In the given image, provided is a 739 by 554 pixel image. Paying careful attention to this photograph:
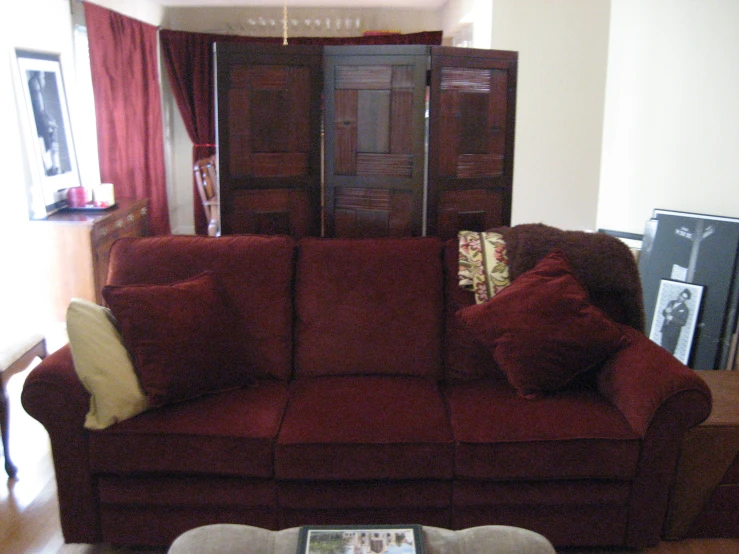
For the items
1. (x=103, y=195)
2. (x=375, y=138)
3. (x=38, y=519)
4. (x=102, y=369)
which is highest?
(x=375, y=138)

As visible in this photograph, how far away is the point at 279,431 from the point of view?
2062mm

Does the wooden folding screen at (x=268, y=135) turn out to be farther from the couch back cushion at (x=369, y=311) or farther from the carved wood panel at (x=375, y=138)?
the couch back cushion at (x=369, y=311)

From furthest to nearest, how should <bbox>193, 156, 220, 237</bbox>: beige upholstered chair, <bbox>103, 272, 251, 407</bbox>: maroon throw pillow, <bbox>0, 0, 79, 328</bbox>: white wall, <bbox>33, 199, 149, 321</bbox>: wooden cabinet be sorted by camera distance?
1. <bbox>193, 156, 220, 237</bbox>: beige upholstered chair
2. <bbox>33, 199, 149, 321</bbox>: wooden cabinet
3. <bbox>0, 0, 79, 328</bbox>: white wall
4. <bbox>103, 272, 251, 407</bbox>: maroon throw pillow

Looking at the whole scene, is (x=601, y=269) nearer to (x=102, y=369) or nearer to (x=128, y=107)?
(x=102, y=369)

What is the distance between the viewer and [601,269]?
2467mm

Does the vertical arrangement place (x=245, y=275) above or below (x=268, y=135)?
below

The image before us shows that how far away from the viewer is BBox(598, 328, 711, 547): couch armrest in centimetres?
200

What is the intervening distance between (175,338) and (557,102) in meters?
3.28

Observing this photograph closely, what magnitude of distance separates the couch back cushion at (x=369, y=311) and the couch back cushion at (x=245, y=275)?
0.06 meters

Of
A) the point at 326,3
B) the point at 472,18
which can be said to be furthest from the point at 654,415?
the point at 326,3

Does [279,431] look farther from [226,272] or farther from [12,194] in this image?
[12,194]

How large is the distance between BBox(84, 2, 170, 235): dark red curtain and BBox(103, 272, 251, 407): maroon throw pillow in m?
3.32

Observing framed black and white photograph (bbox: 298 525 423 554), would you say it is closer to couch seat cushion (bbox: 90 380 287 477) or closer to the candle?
couch seat cushion (bbox: 90 380 287 477)

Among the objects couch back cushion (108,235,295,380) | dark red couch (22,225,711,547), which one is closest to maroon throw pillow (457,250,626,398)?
dark red couch (22,225,711,547)
